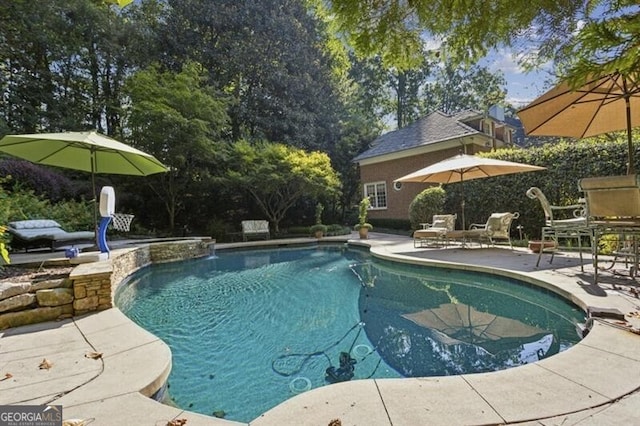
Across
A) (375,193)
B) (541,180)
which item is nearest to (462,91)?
(375,193)

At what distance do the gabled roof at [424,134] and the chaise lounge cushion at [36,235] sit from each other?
Answer: 14726 millimetres

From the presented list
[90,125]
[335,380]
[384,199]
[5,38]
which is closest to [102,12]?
[5,38]

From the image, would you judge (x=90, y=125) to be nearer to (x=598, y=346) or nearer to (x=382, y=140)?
(x=382, y=140)

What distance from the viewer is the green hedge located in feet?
28.7

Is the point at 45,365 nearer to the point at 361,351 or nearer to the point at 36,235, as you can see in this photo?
the point at 361,351

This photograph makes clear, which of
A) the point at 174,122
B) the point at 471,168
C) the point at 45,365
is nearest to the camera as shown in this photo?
the point at 45,365

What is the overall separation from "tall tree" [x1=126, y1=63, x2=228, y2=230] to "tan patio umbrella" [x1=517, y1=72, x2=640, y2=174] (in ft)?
35.8

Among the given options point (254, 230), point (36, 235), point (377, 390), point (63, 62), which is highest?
point (63, 62)

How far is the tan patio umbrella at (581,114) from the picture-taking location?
4.46 meters

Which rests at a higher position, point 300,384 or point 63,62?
point 63,62

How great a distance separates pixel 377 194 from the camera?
18.8 m

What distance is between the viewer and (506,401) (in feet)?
6.32

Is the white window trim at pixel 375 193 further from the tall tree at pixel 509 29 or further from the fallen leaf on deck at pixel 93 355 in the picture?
the fallen leaf on deck at pixel 93 355

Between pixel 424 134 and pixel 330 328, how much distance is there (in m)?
15.1
